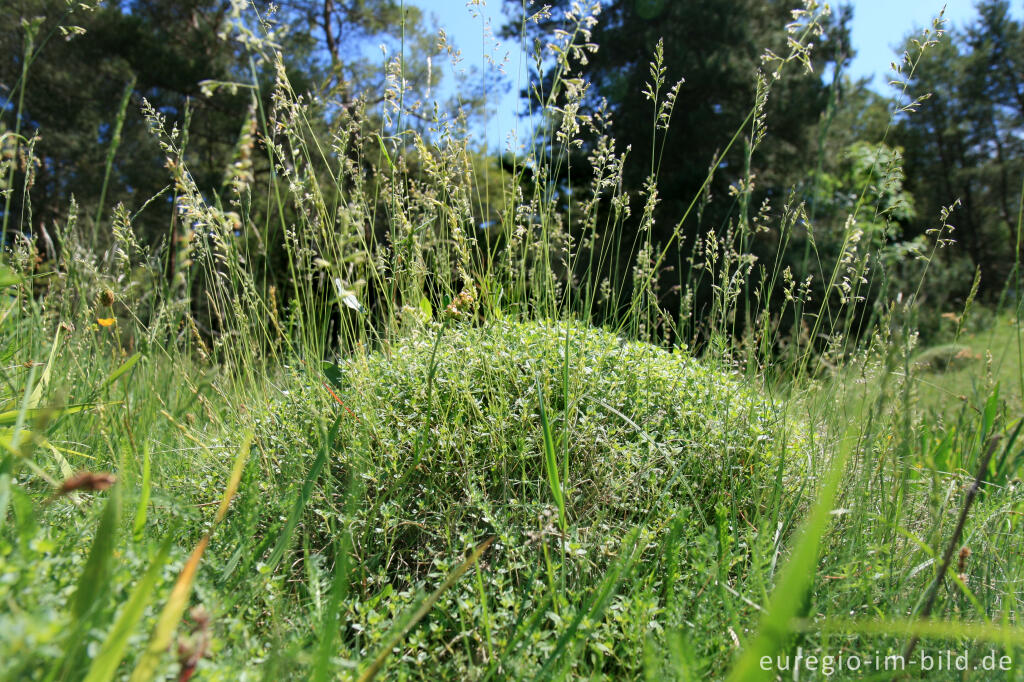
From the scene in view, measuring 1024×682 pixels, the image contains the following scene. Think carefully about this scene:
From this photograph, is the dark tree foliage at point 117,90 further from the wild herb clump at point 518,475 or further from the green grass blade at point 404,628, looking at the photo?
the green grass blade at point 404,628

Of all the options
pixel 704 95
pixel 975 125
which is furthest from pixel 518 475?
pixel 975 125

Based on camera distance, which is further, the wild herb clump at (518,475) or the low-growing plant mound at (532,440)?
the low-growing plant mound at (532,440)

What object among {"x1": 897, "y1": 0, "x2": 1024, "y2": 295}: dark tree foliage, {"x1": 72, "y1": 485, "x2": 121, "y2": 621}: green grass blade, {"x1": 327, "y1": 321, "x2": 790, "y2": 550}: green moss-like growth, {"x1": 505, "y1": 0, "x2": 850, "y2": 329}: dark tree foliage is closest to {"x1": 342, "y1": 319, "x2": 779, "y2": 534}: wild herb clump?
{"x1": 327, "y1": 321, "x2": 790, "y2": 550}: green moss-like growth

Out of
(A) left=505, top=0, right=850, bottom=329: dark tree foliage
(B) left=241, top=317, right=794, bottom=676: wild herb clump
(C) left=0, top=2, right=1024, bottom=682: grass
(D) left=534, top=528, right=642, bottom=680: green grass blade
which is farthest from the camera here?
(A) left=505, top=0, right=850, bottom=329: dark tree foliage

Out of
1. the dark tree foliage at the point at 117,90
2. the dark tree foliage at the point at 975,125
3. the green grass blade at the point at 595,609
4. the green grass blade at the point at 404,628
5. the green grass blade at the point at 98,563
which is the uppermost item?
the dark tree foliage at the point at 975,125

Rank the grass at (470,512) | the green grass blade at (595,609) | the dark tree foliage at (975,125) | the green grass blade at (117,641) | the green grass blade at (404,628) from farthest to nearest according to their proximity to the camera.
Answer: the dark tree foliage at (975,125), the green grass blade at (595,609), the grass at (470,512), the green grass blade at (404,628), the green grass blade at (117,641)

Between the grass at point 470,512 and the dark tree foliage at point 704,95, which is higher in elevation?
the dark tree foliage at point 704,95

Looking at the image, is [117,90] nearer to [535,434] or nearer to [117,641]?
[535,434]

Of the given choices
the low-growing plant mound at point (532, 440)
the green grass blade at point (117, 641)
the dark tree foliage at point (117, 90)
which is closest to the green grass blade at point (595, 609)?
the low-growing plant mound at point (532, 440)

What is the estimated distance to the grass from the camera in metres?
0.84

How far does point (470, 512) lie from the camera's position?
1.41 m

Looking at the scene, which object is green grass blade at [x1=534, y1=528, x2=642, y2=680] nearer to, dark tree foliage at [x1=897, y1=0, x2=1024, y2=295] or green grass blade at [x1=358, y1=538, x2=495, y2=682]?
green grass blade at [x1=358, y1=538, x2=495, y2=682]

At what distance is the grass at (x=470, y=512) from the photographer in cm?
84

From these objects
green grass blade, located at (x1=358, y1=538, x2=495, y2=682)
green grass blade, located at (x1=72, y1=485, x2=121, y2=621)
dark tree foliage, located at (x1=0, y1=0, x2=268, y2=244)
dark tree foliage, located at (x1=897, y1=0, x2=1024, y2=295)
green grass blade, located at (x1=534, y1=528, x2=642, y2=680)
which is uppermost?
dark tree foliage, located at (x1=897, y1=0, x2=1024, y2=295)
